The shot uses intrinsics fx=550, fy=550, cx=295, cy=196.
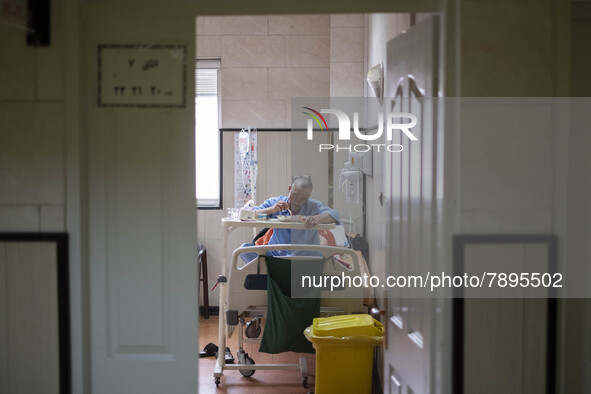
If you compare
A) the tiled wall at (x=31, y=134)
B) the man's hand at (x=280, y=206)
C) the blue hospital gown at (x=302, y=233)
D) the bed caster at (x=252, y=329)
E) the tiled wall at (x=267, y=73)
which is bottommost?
the bed caster at (x=252, y=329)

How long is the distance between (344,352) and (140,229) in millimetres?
1561

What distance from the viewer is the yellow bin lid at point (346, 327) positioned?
9.68ft

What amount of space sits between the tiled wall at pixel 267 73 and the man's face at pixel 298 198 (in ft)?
3.56

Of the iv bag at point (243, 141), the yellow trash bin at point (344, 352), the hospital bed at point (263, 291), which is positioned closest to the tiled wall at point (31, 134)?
the hospital bed at point (263, 291)

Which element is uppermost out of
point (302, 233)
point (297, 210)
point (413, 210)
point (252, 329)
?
point (413, 210)

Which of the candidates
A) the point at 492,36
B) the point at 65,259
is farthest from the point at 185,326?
the point at 492,36

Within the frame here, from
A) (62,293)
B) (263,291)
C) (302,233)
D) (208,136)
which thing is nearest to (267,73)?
(208,136)

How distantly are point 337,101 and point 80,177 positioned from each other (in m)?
3.28

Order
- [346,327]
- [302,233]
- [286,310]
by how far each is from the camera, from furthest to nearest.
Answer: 1. [302,233]
2. [286,310]
3. [346,327]

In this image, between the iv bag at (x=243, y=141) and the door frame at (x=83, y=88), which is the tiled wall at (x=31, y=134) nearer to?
the door frame at (x=83, y=88)

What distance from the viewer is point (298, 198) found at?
3924 millimetres

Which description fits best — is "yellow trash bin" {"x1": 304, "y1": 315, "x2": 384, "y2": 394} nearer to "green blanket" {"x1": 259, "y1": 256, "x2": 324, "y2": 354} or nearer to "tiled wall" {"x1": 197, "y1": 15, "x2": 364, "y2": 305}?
"green blanket" {"x1": 259, "y1": 256, "x2": 324, "y2": 354}

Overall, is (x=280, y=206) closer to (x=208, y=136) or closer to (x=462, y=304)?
(x=208, y=136)

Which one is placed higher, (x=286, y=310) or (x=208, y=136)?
(x=208, y=136)
